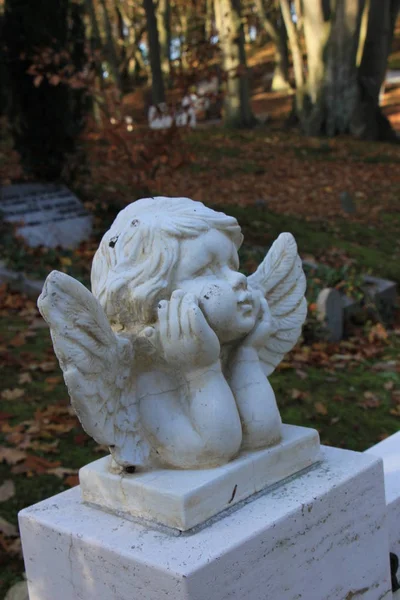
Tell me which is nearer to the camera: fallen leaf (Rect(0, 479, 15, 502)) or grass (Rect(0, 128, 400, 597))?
fallen leaf (Rect(0, 479, 15, 502))

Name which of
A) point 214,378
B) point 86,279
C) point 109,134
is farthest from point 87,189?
point 214,378

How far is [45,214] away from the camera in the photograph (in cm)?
840

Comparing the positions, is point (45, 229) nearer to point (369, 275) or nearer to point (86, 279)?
point (86, 279)

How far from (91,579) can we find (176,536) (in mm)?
313

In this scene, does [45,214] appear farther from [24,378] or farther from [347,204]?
[347,204]

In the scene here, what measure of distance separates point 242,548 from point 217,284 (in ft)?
2.76

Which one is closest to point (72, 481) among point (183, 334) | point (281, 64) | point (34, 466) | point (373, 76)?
point (34, 466)

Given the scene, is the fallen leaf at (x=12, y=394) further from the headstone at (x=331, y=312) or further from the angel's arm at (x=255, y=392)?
the headstone at (x=331, y=312)

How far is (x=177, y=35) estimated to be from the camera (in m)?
35.3

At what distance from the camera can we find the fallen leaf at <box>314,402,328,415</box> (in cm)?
521

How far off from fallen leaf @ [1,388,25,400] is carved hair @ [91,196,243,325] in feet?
8.75

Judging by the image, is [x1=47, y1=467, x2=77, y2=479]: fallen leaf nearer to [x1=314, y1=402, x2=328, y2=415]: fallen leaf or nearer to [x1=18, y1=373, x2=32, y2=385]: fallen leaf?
[x1=18, y1=373, x2=32, y2=385]: fallen leaf

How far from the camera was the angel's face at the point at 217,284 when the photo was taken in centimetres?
241

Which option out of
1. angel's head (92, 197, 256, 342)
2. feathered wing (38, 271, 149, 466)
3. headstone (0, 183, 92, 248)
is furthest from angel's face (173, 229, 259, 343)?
headstone (0, 183, 92, 248)
